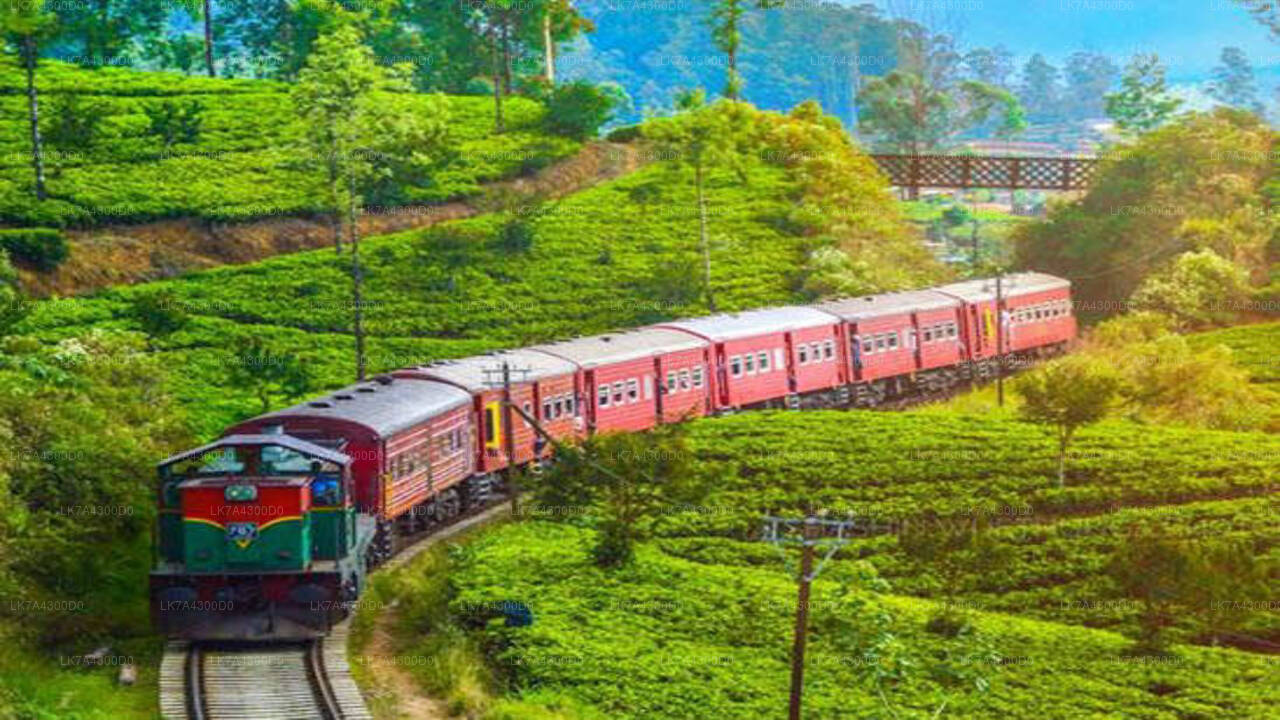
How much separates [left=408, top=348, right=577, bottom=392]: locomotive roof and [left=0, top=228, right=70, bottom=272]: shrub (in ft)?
67.7

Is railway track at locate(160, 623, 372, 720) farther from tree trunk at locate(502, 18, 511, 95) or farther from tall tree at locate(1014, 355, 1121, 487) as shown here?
tree trunk at locate(502, 18, 511, 95)

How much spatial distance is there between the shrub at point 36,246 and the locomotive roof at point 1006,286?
107ft

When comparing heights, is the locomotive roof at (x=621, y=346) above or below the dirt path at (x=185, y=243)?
below

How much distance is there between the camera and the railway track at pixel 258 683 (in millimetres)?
27734

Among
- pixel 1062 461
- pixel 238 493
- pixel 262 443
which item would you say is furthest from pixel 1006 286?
pixel 238 493

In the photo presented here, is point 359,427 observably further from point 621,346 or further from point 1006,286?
point 1006,286

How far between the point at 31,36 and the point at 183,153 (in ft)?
32.3

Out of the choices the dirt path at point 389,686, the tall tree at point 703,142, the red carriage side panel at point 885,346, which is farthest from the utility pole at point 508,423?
the tall tree at point 703,142

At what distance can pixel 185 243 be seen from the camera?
219 ft

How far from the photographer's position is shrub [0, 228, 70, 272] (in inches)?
2336

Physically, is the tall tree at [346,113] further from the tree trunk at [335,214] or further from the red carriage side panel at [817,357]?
the red carriage side panel at [817,357]

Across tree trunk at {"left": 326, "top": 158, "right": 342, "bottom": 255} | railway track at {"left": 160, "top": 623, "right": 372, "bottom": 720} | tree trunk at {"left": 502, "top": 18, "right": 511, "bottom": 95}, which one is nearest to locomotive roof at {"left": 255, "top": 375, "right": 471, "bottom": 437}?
railway track at {"left": 160, "top": 623, "right": 372, "bottom": 720}

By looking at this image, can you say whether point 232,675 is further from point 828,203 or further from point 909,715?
point 828,203

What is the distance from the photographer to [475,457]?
4312 centimetres
